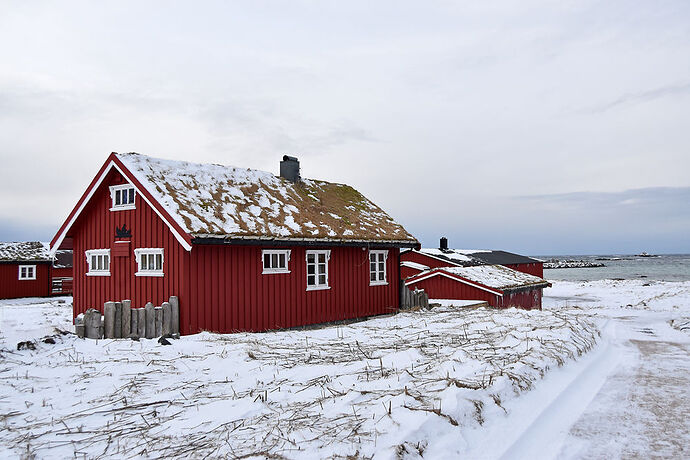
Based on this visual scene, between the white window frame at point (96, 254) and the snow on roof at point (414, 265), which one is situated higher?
the white window frame at point (96, 254)

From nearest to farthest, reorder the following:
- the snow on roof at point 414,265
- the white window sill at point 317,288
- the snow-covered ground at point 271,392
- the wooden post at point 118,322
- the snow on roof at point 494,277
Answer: the snow-covered ground at point 271,392 → the wooden post at point 118,322 → the white window sill at point 317,288 → the snow on roof at point 494,277 → the snow on roof at point 414,265

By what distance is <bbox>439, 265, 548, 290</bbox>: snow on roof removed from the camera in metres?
24.0

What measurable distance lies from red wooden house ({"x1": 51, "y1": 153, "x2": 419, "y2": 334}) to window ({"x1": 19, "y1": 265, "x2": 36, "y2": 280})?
71.2 ft

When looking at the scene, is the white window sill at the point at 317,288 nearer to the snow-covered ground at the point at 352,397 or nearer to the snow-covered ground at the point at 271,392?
the snow-covered ground at the point at 271,392

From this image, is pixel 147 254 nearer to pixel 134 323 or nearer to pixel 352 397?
pixel 134 323

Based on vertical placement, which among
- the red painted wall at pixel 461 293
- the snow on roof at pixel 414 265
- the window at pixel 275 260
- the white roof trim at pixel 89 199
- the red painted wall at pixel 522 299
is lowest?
the red painted wall at pixel 522 299

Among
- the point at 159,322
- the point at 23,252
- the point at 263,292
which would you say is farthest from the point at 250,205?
the point at 23,252

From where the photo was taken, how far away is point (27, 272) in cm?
3653

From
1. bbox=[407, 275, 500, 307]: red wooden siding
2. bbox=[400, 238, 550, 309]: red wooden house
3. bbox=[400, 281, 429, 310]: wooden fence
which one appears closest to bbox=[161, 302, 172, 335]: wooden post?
bbox=[400, 281, 429, 310]: wooden fence

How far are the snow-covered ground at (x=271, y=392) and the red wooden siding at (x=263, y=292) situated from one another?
77.9 inches

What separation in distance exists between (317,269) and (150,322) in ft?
19.3

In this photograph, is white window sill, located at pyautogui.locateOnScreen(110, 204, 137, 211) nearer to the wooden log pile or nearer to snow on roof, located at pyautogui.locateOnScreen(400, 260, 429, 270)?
the wooden log pile

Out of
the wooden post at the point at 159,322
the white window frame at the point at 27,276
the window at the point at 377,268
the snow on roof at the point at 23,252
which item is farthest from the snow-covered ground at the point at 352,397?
the white window frame at the point at 27,276

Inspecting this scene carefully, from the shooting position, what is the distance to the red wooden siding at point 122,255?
45.8 feet
